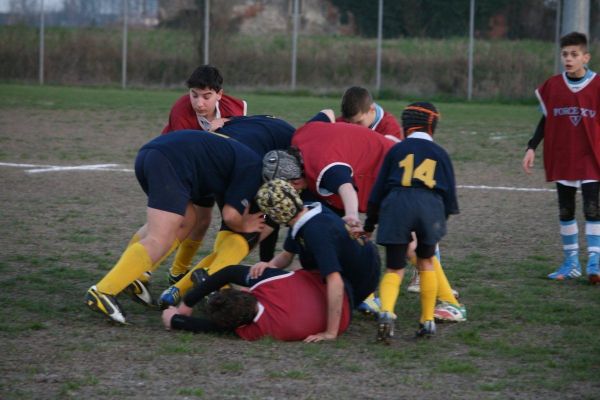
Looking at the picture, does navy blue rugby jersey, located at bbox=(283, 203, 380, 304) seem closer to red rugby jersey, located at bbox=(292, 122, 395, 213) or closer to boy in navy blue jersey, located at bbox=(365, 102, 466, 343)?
boy in navy blue jersey, located at bbox=(365, 102, 466, 343)

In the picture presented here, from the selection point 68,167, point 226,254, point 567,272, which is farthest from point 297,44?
point 226,254

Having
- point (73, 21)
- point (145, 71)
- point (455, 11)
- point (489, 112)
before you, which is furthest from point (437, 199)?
point (73, 21)

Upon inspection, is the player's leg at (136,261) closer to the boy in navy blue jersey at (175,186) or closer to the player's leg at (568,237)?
the boy in navy blue jersey at (175,186)

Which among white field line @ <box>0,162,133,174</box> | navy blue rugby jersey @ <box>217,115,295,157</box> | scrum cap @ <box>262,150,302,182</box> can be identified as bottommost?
white field line @ <box>0,162,133,174</box>

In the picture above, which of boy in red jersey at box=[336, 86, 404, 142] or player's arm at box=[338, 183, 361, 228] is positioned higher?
boy in red jersey at box=[336, 86, 404, 142]

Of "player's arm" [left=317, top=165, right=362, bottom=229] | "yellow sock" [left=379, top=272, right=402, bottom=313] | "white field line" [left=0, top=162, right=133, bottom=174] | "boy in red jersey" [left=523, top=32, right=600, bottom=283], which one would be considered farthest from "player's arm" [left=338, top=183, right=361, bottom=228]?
"white field line" [left=0, top=162, right=133, bottom=174]

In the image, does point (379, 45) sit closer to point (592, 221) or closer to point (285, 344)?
point (592, 221)

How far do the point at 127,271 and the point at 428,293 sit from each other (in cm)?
180

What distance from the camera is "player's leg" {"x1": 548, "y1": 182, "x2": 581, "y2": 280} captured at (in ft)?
24.2

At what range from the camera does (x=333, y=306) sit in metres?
5.48

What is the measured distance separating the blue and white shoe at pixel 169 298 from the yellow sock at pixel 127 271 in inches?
19.2

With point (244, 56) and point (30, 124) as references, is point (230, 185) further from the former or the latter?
point (244, 56)

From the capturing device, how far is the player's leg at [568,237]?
736 centimetres

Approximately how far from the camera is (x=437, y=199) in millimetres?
5660
